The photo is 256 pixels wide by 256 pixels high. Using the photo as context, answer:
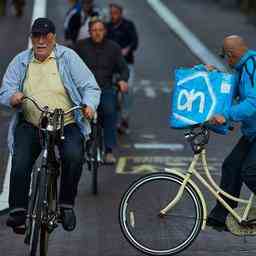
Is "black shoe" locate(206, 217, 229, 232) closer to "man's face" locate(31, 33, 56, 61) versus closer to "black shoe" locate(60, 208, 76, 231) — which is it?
A: "black shoe" locate(60, 208, 76, 231)

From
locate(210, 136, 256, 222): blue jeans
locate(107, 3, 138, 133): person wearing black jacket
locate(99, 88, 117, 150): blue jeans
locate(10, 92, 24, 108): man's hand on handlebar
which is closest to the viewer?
locate(10, 92, 24, 108): man's hand on handlebar

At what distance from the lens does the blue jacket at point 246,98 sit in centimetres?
945

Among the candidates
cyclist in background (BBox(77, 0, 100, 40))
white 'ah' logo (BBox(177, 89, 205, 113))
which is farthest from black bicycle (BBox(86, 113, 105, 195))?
cyclist in background (BBox(77, 0, 100, 40))

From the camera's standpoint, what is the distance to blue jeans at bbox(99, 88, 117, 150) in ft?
47.7

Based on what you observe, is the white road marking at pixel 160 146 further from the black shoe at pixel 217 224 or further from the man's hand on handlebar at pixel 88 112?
the man's hand on handlebar at pixel 88 112

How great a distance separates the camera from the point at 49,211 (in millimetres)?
Result: 9461

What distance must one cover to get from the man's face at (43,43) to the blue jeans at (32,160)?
554 millimetres

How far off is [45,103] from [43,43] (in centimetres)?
45

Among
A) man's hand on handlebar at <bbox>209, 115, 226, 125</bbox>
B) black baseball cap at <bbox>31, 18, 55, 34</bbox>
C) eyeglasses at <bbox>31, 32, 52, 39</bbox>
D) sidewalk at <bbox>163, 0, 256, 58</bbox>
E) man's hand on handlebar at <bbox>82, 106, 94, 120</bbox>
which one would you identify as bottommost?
sidewalk at <bbox>163, 0, 256, 58</bbox>

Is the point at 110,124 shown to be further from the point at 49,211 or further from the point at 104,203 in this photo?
the point at 49,211

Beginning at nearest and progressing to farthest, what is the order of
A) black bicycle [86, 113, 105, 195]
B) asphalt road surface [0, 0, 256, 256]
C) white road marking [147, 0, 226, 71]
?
asphalt road surface [0, 0, 256, 256] < black bicycle [86, 113, 105, 195] < white road marking [147, 0, 226, 71]

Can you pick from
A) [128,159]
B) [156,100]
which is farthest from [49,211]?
[156,100]

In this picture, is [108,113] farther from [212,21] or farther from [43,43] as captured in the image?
[212,21]

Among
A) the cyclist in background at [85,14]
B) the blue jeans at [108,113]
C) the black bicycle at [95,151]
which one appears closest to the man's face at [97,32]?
the blue jeans at [108,113]
